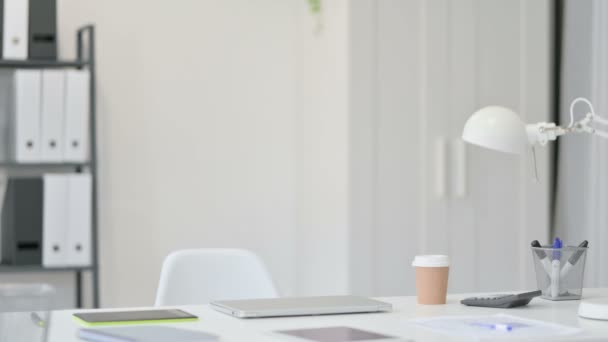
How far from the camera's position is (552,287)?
213 cm

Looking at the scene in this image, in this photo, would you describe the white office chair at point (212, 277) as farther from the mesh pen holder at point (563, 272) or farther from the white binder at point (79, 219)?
the white binder at point (79, 219)

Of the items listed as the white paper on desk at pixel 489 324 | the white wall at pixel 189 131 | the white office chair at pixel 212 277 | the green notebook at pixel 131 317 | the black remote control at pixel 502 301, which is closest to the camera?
the white paper on desk at pixel 489 324

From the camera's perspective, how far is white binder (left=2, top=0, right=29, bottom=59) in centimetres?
324

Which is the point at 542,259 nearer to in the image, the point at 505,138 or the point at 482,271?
the point at 505,138

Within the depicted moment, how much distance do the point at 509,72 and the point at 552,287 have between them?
5.22 feet

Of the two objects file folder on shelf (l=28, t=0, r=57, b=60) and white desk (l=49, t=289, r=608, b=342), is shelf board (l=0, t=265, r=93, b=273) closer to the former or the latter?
file folder on shelf (l=28, t=0, r=57, b=60)

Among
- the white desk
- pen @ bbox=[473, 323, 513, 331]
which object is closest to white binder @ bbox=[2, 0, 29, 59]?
the white desk

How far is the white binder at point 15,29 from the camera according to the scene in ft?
10.6

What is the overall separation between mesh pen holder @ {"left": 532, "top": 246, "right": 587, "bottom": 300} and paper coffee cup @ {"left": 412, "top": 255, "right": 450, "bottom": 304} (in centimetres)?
26

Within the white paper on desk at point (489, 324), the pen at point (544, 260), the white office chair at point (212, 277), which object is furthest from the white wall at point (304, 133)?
the white paper on desk at point (489, 324)

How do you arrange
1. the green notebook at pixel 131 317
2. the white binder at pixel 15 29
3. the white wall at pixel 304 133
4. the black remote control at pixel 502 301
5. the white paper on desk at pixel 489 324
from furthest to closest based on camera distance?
the white wall at pixel 304 133, the white binder at pixel 15 29, the black remote control at pixel 502 301, the green notebook at pixel 131 317, the white paper on desk at pixel 489 324

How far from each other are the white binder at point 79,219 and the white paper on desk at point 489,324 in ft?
5.94

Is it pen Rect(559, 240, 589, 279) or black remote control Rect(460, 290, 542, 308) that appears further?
pen Rect(559, 240, 589, 279)

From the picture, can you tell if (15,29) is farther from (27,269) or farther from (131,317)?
(131,317)
